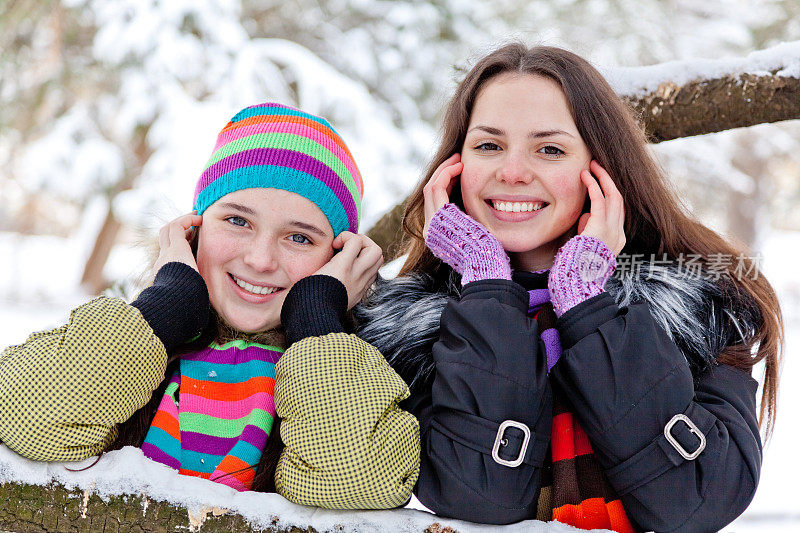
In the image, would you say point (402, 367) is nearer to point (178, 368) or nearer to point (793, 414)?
point (178, 368)

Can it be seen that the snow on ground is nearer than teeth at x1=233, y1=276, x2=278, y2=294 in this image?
Yes

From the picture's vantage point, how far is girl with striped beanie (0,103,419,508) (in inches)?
59.4

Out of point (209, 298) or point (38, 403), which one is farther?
point (209, 298)

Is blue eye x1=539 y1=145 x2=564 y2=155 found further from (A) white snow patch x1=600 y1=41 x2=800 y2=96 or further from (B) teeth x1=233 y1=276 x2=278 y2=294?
(B) teeth x1=233 y1=276 x2=278 y2=294

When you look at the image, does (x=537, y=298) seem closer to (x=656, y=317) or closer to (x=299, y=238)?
(x=656, y=317)

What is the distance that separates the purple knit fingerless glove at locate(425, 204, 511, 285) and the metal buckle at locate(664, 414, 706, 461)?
51 centimetres

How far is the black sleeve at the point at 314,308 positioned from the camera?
68.8 inches

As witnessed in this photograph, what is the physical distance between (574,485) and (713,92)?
1566 millimetres

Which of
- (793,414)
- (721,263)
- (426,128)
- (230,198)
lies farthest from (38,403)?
(793,414)

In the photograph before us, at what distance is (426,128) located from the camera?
18.5 ft

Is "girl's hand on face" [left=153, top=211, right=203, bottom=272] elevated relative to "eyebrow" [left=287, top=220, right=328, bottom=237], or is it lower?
lower

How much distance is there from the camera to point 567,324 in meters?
1.68

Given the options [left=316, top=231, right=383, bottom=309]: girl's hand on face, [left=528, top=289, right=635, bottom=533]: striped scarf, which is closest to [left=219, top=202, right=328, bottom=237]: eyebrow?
[left=316, top=231, right=383, bottom=309]: girl's hand on face

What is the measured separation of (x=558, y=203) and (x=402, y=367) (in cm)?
61
